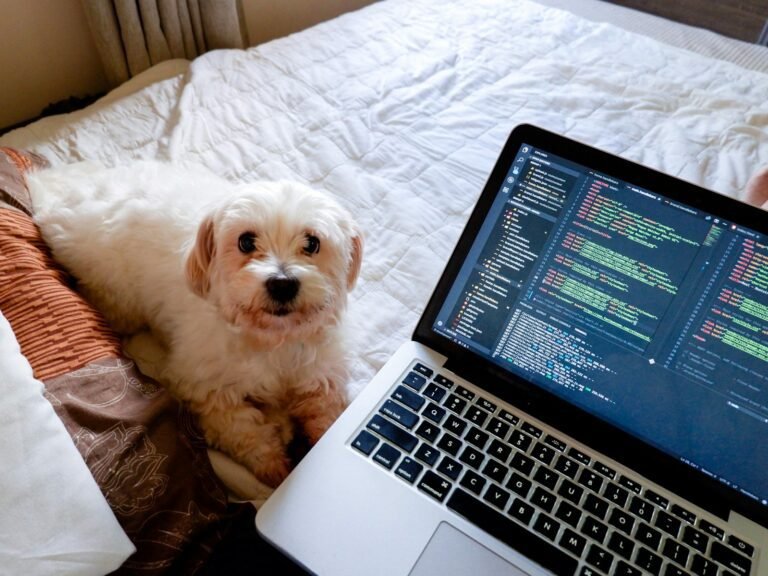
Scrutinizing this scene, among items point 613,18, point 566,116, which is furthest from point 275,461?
point 613,18

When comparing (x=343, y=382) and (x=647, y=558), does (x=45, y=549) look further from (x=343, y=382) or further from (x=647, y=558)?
(x=647, y=558)

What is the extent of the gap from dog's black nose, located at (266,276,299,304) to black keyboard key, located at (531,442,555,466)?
17.3 inches

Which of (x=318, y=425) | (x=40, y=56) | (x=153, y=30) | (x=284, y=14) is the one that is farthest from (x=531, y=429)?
(x=284, y=14)

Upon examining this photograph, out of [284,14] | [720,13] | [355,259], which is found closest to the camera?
[355,259]

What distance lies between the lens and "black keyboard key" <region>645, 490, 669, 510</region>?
0.71 metres

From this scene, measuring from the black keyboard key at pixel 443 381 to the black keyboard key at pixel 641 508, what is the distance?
28 cm

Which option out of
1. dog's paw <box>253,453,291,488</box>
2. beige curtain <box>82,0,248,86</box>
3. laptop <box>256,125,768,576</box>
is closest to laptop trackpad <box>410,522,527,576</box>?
laptop <box>256,125,768,576</box>

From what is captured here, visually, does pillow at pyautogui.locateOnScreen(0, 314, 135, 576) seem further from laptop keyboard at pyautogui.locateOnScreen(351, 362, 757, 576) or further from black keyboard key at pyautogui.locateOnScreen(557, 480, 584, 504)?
black keyboard key at pyautogui.locateOnScreen(557, 480, 584, 504)

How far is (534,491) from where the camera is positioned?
0.72m

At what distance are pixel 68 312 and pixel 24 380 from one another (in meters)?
0.26

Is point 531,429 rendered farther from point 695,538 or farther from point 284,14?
point 284,14

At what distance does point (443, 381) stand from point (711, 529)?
381mm

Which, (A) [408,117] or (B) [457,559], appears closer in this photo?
(B) [457,559]

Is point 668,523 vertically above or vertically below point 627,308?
below
